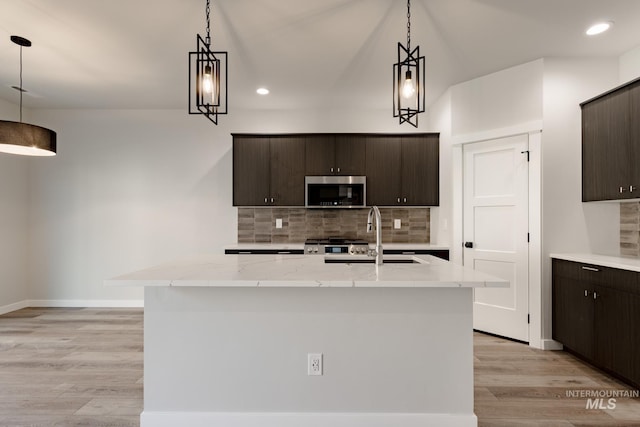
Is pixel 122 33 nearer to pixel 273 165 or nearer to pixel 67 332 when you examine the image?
pixel 273 165

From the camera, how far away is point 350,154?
14.8 feet

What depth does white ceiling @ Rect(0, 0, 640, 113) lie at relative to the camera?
2508 millimetres

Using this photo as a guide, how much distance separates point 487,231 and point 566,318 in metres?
1.05

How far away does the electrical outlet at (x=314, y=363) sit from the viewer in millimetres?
2021

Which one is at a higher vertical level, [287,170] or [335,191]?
[287,170]

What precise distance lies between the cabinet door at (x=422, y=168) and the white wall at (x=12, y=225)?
512 cm

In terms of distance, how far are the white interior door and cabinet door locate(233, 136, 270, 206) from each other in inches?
94.9

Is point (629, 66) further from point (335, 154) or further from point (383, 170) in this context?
point (335, 154)

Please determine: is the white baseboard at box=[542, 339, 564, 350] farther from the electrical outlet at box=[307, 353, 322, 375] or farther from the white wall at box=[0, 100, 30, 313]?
the white wall at box=[0, 100, 30, 313]

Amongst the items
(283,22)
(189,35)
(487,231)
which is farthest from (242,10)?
(487,231)

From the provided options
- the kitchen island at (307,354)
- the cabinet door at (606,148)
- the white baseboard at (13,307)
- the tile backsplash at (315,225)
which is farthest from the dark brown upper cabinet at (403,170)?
A: the white baseboard at (13,307)

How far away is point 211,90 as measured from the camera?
2088 mm

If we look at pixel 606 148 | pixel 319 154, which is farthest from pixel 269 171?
pixel 606 148

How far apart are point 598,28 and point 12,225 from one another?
6.74 meters
